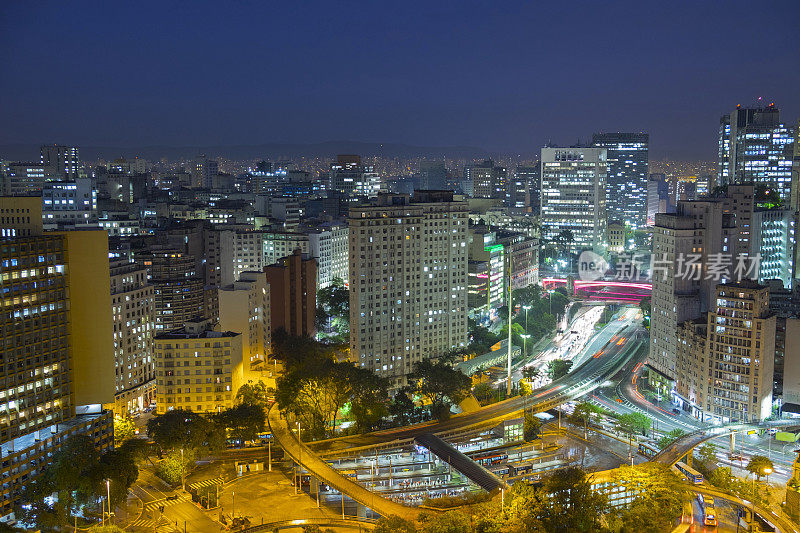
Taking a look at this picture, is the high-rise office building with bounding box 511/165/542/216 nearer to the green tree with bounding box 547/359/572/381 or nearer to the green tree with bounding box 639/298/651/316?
the green tree with bounding box 639/298/651/316

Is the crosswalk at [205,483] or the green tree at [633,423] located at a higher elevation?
the green tree at [633,423]

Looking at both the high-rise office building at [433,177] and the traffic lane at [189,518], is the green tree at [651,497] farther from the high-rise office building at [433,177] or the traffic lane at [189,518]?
the high-rise office building at [433,177]

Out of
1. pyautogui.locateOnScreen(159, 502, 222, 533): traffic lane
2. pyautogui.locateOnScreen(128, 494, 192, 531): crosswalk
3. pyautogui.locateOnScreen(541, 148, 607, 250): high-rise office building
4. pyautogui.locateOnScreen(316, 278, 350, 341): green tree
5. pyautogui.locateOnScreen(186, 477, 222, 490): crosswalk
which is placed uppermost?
pyautogui.locateOnScreen(541, 148, 607, 250): high-rise office building

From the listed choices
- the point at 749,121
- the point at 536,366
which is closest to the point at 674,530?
the point at 536,366

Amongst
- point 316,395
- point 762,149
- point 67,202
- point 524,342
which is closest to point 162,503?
point 316,395

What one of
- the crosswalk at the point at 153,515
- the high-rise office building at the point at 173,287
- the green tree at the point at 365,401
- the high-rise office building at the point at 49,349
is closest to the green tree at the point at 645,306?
the green tree at the point at 365,401

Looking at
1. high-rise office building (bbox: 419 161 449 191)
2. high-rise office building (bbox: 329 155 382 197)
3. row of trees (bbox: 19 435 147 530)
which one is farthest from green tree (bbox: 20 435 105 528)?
high-rise office building (bbox: 419 161 449 191)
